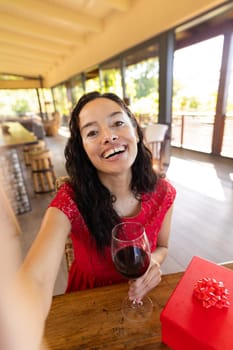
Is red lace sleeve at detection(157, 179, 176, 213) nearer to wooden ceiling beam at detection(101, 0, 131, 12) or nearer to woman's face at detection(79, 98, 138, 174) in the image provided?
woman's face at detection(79, 98, 138, 174)

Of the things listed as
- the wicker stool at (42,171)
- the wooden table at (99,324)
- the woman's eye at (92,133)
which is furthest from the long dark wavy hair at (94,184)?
the wicker stool at (42,171)

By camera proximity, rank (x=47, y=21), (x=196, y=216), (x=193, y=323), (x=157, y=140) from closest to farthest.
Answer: (x=193, y=323), (x=196, y=216), (x=157, y=140), (x=47, y=21)

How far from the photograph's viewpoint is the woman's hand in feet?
2.00

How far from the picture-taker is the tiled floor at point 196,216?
196cm

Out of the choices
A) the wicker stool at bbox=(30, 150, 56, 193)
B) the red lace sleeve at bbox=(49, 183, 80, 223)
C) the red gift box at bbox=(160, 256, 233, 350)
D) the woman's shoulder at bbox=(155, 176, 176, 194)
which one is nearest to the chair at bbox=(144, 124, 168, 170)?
the wicker stool at bbox=(30, 150, 56, 193)

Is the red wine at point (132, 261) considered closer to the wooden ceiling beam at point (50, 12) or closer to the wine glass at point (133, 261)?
the wine glass at point (133, 261)

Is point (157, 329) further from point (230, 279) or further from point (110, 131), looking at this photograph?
point (110, 131)

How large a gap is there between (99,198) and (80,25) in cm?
559

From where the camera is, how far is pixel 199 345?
1.42 ft

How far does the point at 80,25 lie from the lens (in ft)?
16.4

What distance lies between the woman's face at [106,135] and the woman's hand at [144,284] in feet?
1.32

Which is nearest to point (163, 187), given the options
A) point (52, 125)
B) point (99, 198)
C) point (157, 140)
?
point (99, 198)

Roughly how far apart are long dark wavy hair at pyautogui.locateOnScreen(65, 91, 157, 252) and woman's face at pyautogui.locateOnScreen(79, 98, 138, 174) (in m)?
0.06

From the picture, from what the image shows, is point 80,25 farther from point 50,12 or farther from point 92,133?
point 92,133
